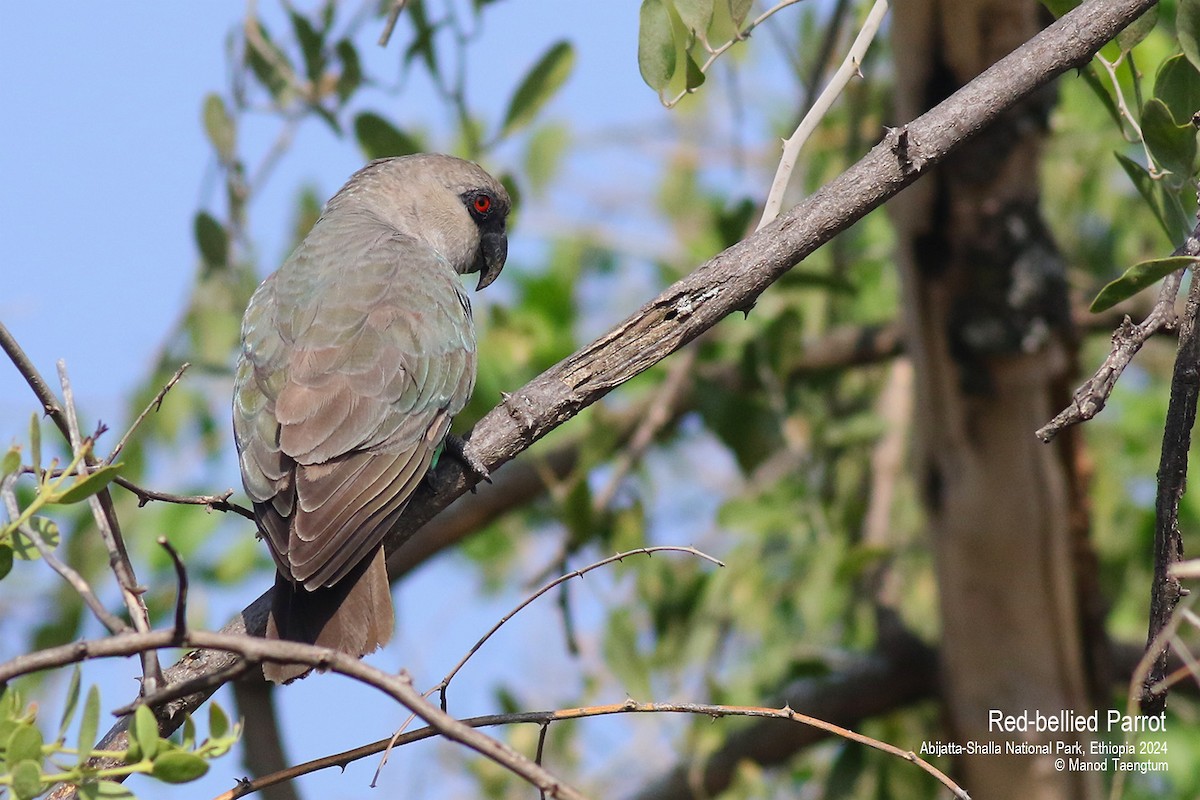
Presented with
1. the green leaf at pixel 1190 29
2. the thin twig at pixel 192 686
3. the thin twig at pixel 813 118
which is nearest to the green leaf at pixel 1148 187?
the green leaf at pixel 1190 29

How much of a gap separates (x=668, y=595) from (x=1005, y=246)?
1.70 m

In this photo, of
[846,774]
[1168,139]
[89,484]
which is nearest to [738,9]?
[1168,139]

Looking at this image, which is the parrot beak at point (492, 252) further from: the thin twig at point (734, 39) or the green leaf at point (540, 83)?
the thin twig at point (734, 39)

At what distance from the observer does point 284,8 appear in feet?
11.8

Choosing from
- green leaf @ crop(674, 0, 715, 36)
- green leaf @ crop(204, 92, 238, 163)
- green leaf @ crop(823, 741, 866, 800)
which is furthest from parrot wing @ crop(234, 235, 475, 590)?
green leaf @ crop(823, 741, 866, 800)

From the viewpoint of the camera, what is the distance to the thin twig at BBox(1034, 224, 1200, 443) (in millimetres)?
1638

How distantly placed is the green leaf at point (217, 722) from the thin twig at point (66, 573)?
15 cm

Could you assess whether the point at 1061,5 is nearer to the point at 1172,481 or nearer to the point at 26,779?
the point at 1172,481

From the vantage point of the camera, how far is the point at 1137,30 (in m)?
2.27

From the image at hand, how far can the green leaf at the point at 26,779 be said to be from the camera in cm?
142

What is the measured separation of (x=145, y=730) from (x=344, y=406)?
1.37 m

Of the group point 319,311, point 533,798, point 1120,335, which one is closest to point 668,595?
point 533,798

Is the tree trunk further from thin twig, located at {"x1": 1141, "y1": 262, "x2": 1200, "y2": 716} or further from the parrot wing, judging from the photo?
thin twig, located at {"x1": 1141, "y1": 262, "x2": 1200, "y2": 716}

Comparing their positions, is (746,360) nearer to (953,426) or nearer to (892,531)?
(953,426)
